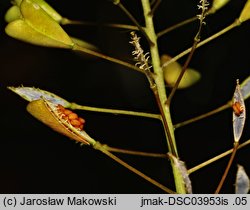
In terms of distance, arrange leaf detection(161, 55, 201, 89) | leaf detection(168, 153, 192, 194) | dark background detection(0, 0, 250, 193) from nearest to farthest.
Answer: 1. leaf detection(168, 153, 192, 194)
2. leaf detection(161, 55, 201, 89)
3. dark background detection(0, 0, 250, 193)

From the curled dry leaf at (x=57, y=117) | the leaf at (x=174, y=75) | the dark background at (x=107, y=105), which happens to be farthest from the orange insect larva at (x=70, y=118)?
the dark background at (x=107, y=105)

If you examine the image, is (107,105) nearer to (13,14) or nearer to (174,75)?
(174,75)

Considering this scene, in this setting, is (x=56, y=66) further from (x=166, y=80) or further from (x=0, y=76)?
(x=166, y=80)

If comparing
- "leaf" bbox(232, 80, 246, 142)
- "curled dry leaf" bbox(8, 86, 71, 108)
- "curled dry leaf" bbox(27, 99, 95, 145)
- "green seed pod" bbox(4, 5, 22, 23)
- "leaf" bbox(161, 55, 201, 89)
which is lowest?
"curled dry leaf" bbox(27, 99, 95, 145)

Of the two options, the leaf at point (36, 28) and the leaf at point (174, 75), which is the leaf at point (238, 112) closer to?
the leaf at point (174, 75)

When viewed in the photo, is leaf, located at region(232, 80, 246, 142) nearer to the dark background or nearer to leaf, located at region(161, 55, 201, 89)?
leaf, located at region(161, 55, 201, 89)

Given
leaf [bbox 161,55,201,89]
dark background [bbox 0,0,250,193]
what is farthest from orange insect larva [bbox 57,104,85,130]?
dark background [bbox 0,0,250,193]

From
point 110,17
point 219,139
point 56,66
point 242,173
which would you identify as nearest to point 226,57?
point 219,139
